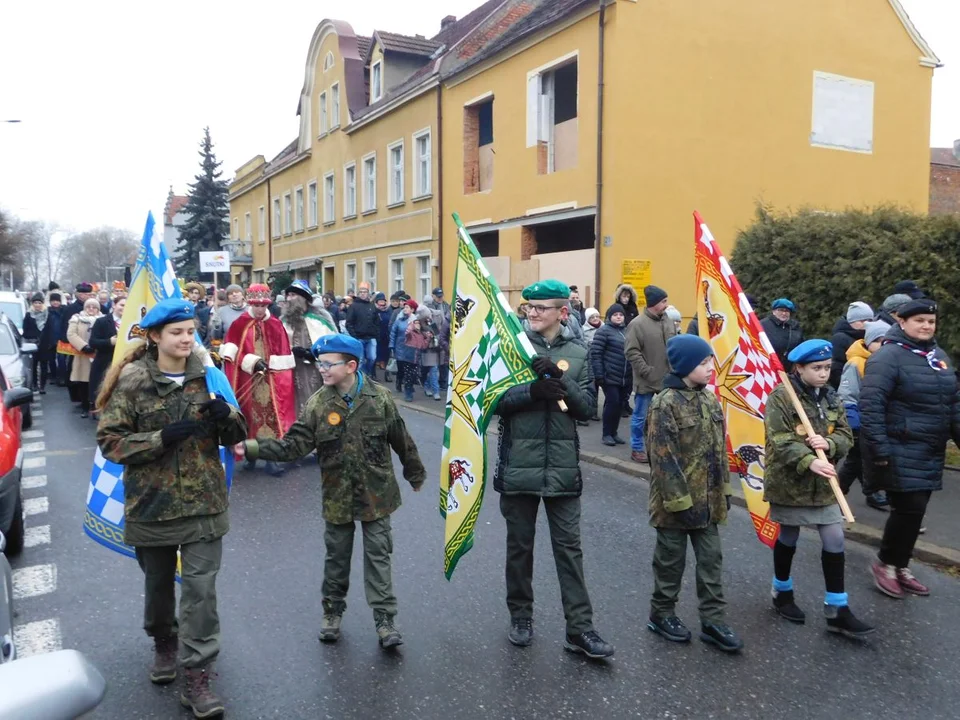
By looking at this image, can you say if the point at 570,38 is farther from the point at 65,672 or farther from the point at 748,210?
the point at 65,672

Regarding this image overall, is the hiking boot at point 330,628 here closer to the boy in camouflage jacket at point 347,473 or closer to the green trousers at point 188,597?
the boy in camouflage jacket at point 347,473

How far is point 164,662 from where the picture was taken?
4.25 meters

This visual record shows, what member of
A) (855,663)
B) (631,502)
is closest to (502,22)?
(631,502)

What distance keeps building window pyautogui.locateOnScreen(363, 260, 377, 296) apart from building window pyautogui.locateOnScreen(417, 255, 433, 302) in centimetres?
368

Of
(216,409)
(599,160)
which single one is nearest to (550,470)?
(216,409)

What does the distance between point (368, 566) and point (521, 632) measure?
0.87 m

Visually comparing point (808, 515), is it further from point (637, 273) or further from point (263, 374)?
point (637, 273)

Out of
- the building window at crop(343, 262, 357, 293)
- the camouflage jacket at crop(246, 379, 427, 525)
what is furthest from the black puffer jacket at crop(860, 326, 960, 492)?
the building window at crop(343, 262, 357, 293)

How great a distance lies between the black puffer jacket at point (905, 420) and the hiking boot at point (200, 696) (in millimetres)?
3803

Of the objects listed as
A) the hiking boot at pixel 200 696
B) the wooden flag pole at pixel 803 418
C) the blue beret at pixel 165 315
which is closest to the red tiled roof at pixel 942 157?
the wooden flag pole at pixel 803 418

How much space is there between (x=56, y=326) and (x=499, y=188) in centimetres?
1010

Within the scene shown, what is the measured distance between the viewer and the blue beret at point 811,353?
194 inches

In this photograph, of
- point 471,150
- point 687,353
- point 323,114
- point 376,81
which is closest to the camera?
point 687,353

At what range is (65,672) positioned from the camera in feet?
5.66
